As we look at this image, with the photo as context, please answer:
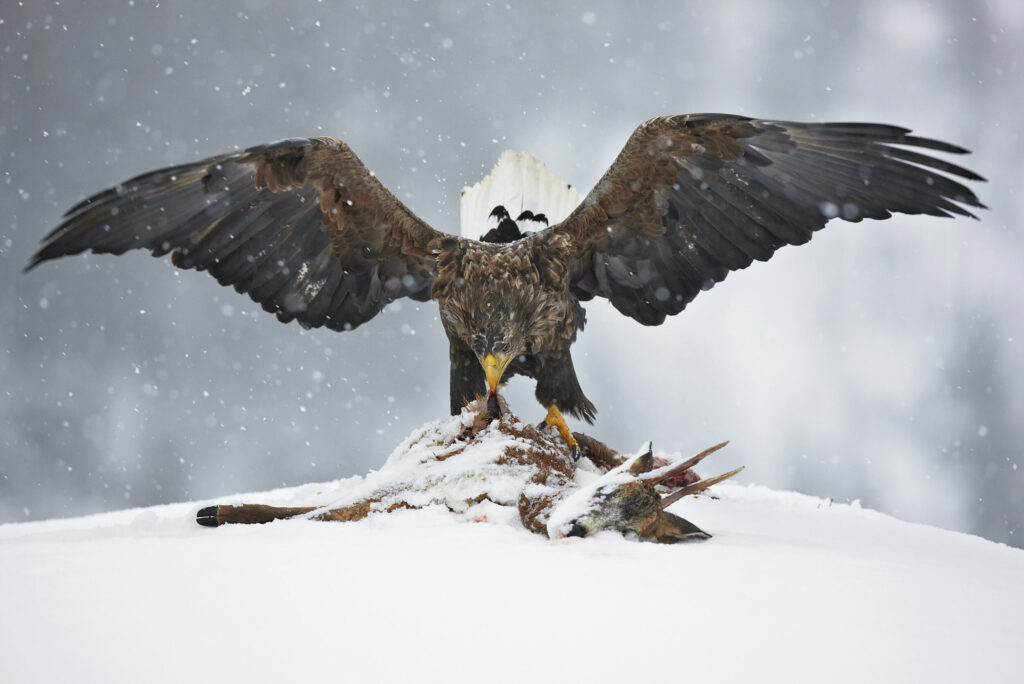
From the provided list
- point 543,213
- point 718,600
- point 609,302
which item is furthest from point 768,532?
point 543,213

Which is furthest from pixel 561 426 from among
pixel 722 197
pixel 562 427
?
pixel 722 197

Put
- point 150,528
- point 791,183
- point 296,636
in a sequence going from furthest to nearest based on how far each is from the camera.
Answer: point 791,183 → point 150,528 → point 296,636

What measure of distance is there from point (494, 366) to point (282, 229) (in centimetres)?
153

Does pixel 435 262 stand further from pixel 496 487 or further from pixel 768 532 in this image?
pixel 768 532

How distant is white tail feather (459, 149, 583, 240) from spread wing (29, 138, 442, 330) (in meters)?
0.92

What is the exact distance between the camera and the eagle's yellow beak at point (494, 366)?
3.84m

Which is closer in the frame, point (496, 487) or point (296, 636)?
point (296, 636)

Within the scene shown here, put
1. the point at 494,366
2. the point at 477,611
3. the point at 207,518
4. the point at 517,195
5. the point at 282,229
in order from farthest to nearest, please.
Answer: the point at 517,195 → the point at 282,229 → the point at 494,366 → the point at 207,518 → the point at 477,611

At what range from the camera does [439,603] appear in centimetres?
167

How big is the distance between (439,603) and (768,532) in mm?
1942

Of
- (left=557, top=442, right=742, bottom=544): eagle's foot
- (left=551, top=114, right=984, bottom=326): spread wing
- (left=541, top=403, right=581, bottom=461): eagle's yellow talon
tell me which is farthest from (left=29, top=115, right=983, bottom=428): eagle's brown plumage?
(left=557, top=442, right=742, bottom=544): eagle's foot

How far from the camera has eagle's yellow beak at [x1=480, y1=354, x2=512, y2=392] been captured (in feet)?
12.6

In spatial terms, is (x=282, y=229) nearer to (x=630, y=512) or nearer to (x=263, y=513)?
(x=263, y=513)

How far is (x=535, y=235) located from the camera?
4.38 meters
